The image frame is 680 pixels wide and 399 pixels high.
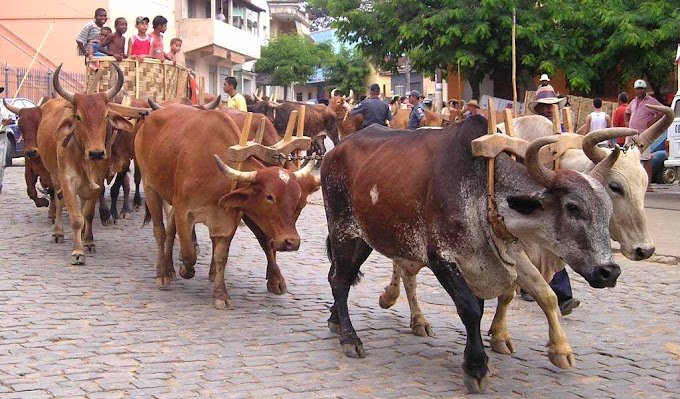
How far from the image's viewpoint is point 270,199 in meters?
7.72

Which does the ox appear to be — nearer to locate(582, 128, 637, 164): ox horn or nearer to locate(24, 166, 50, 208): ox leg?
locate(582, 128, 637, 164): ox horn

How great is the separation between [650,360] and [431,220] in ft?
6.22

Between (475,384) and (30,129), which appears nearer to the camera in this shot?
(475,384)

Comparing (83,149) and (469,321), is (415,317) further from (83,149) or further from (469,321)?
(83,149)

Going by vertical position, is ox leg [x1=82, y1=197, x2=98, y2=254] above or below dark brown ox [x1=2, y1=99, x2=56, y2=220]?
below

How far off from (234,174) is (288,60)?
46.0 meters

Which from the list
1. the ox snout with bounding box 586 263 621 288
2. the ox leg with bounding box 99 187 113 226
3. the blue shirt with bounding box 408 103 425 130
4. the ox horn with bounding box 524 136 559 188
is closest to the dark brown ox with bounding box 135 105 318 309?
the ox horn with bounding box 524 136 559 188

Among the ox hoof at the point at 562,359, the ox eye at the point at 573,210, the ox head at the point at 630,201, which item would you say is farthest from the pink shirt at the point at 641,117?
the ox eye at the point at 573,210

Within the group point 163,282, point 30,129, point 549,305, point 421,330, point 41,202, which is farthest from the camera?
point 41,202

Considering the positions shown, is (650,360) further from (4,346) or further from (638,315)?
(4,346)

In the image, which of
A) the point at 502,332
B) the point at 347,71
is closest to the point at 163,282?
the point at 502,332

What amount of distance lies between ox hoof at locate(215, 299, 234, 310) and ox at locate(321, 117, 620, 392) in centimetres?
149

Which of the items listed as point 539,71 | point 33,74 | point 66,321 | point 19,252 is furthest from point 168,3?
point 66,321

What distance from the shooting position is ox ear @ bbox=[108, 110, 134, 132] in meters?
10.4
